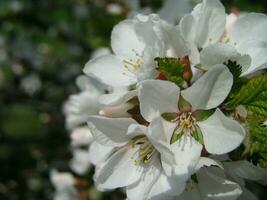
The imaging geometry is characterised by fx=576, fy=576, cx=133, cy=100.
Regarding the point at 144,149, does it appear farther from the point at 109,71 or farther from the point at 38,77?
the point at 38,77

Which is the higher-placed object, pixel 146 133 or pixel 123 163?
pixel 146 133

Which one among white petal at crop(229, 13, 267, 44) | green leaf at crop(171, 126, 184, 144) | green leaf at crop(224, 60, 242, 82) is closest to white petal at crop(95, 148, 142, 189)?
green leaf at crop(171, 126, 184, 144)

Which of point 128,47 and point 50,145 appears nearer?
point 128,47

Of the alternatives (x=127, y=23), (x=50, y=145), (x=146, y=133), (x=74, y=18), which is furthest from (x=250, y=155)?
(x=50, y=145)

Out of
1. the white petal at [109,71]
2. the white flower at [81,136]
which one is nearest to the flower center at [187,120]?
the white petal at [109,71]

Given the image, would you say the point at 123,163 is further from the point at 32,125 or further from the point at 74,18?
→ the point at 32,125

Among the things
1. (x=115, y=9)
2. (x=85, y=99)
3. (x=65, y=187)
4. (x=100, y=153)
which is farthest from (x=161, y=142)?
(x=115, y=9)
